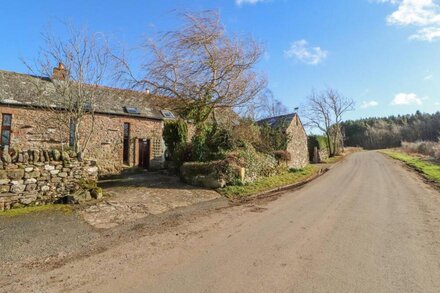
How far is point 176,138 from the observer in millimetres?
18344

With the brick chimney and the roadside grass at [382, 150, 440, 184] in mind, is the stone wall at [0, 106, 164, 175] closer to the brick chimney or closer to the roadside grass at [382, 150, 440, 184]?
the brick chimney

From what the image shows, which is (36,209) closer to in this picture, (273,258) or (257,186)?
(273,258)

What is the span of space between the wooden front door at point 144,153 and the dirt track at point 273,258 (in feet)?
44.7

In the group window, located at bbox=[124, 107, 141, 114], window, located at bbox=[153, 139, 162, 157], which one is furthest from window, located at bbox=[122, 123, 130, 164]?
window, located at bbox=[153, 139, 162, 157]

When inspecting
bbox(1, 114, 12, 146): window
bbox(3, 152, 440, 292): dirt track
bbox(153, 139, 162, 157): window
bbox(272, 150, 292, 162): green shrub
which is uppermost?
bbox(1, 114, 12, 146): window

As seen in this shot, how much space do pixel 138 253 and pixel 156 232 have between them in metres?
1.34

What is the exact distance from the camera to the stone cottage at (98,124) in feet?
49.7

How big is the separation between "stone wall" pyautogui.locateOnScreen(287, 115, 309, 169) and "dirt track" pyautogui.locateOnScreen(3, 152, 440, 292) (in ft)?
48.4

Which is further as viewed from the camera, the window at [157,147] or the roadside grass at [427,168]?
the window at [157,147]

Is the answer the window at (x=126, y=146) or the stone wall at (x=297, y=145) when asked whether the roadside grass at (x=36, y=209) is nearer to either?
the window at (x=126, y=146)

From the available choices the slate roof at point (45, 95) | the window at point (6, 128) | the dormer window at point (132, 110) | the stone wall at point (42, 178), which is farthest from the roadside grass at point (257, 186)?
the window at point (6, 128)

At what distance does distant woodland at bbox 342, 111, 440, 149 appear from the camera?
7850cm

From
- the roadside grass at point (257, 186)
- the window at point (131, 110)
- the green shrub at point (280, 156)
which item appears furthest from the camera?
the window at point (131, 110)

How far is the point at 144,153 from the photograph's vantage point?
20.7 m
